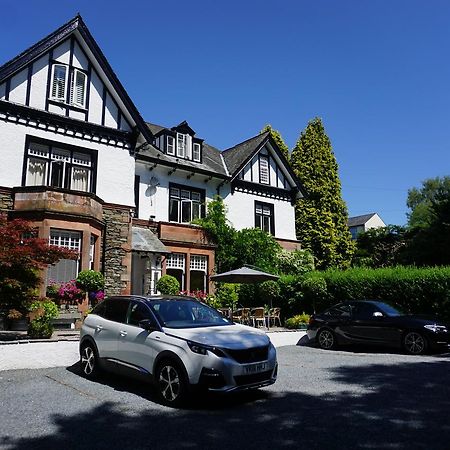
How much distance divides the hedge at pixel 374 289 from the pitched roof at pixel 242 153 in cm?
835

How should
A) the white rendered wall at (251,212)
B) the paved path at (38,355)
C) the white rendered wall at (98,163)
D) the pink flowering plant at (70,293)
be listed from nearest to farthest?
the paved path at (38,355) < the pink flowering plant at (70,293) < the white rendered wall at (98,163) < the white rendered wall at (251,212)

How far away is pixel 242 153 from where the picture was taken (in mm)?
27766

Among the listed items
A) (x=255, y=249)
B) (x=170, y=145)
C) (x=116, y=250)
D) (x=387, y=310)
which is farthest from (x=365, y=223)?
(x=387, y=310)

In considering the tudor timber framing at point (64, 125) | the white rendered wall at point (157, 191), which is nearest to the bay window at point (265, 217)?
the white rendered wall at point (157, 191)

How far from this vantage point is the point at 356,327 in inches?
520

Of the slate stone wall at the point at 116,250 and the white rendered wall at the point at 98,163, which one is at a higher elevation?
the white rendered wall at the point at 98,163

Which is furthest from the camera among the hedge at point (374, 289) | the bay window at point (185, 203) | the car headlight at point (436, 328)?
the bay window at point (185, 203)

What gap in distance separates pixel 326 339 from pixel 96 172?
454 inches

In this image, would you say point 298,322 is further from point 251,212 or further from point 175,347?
point 175,347

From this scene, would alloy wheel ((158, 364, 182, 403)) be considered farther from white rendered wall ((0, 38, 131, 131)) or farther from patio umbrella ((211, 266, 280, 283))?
white rendered wall ((0, 38, 131, 131))

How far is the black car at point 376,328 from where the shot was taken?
39.9ft

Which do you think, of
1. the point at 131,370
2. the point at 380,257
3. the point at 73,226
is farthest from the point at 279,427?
the point at 380,257

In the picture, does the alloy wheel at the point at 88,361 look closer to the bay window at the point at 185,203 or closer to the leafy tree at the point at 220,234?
the bay window at the point at 185,203

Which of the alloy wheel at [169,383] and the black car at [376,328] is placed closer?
the alloy wheel at [169,383]
